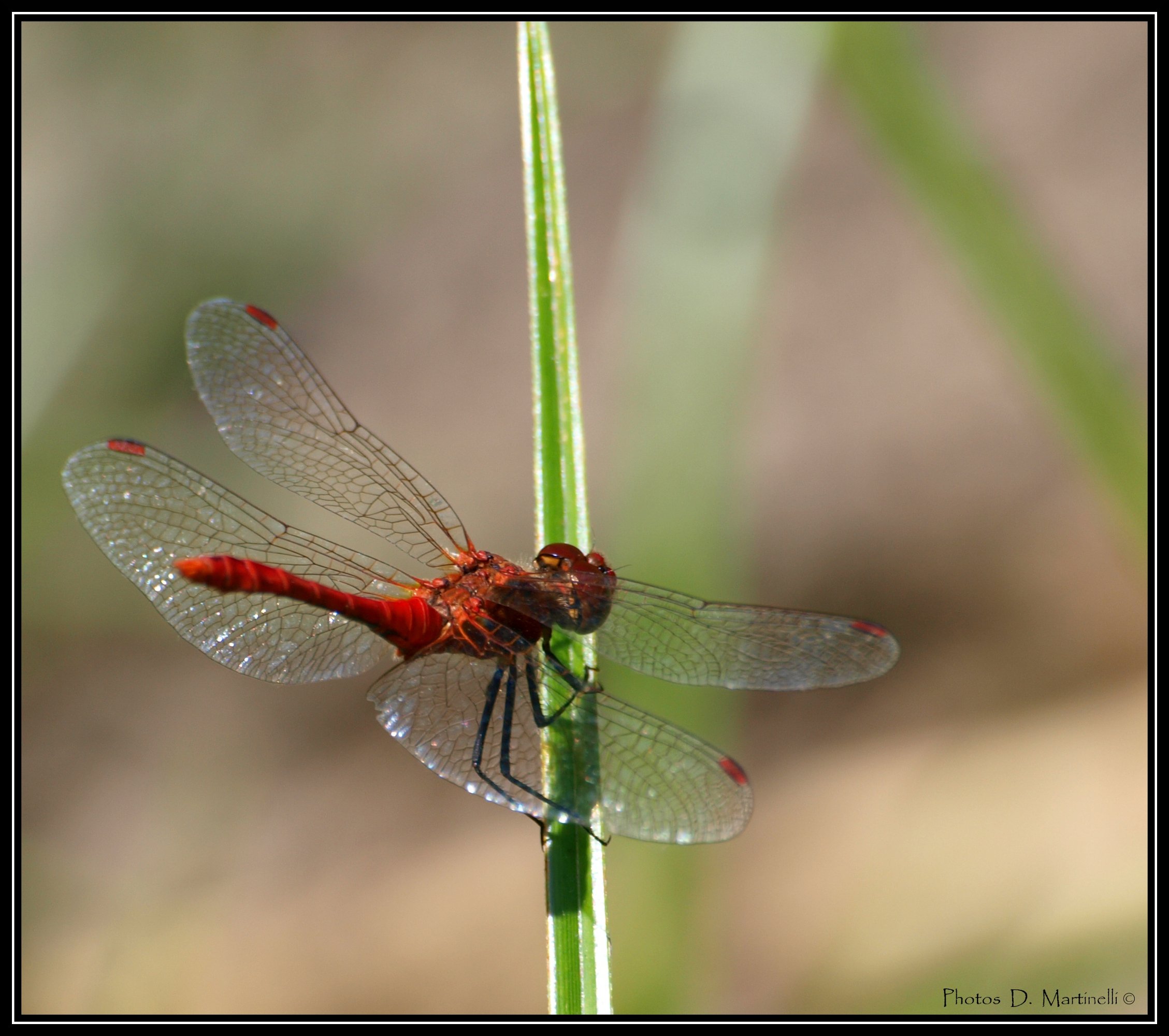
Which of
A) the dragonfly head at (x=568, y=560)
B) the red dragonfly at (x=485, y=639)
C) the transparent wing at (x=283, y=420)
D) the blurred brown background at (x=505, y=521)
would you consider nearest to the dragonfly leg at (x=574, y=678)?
the red dragonfly at (x=485, y=639)

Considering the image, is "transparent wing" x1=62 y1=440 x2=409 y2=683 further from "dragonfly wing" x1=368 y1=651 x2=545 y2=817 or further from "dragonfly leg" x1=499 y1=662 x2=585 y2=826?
"dragonfly leg" x1=499 y1=662 x2=585 y2=826

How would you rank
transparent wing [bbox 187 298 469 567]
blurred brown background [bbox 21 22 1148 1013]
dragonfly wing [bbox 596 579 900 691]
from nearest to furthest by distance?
dragonfly wing [bbox 596 579 900 691] < transparent wing [bbox 187 298 469 567] < blurred brown background [bbox 21 22 1148 1013]

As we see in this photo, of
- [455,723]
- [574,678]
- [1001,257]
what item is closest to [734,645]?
[574,678]

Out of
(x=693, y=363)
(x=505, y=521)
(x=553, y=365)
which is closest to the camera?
(x=553, y=365)

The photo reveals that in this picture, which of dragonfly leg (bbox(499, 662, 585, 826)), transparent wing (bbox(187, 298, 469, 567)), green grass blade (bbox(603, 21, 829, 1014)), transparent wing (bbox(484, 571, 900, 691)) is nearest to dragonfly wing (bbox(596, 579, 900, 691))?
transparent wing (bbox(484, 571, 900, 691))

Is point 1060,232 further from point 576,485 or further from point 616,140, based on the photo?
point 576,485

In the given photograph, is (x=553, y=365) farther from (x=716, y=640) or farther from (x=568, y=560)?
(x=716, y=640)

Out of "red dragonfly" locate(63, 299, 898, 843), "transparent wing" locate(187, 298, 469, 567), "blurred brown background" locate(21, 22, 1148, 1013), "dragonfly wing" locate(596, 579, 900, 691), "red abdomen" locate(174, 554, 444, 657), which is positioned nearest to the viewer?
"red abdomen" locate(174, 554, 444, 657)
